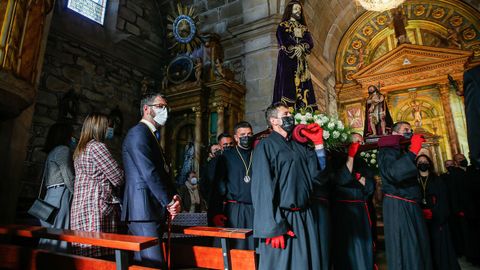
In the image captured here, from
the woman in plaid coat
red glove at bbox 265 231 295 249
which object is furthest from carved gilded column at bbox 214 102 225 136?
red glove at bbox 265 231 295 249

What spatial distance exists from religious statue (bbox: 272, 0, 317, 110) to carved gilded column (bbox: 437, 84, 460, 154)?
5.56m

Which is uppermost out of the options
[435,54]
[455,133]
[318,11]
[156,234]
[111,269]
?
[318,11]

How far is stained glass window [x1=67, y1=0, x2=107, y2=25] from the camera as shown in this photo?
720cm

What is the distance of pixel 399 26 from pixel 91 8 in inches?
361

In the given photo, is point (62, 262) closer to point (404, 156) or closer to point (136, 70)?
point (404, 156)

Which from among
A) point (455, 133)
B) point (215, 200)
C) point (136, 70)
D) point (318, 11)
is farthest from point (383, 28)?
point (215, 200)

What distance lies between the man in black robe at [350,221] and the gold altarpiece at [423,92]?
6.91 meters

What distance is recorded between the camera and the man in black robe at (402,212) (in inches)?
117

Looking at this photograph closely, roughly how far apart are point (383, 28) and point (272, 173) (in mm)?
10028

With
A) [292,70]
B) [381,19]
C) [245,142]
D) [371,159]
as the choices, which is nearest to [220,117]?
[292,70]

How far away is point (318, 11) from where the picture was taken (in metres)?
8.53

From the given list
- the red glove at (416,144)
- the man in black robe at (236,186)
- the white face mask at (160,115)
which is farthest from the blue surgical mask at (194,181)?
the red glove at (416,144)

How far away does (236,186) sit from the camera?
349 centimetres

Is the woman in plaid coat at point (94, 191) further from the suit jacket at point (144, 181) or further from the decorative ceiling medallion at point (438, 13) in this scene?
the decorative ceiling medallion at point (438, 13)
